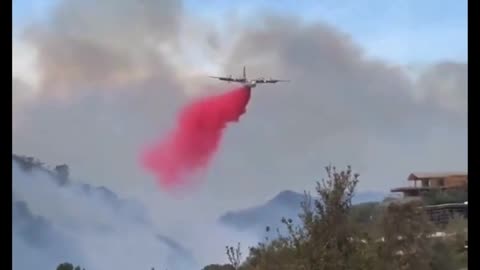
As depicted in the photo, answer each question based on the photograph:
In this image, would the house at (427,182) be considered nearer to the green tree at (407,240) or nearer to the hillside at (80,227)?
the green tree at (407,240)

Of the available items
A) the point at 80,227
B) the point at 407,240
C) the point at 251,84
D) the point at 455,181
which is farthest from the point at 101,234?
the point at 455,181

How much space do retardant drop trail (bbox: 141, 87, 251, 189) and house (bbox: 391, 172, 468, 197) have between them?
41 centimetres

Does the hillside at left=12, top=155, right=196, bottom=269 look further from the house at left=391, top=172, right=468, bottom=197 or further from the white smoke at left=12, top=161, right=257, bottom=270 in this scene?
the house at left=391, top=172, right=468, bottom=197

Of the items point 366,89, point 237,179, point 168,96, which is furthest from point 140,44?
point 366,89

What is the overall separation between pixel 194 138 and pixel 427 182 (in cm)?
54

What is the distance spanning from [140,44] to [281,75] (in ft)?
1.06

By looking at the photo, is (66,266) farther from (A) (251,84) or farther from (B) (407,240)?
(B) (407,240)

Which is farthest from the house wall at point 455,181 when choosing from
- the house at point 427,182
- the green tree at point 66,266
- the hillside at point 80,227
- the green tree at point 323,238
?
the green tree at point 66,266

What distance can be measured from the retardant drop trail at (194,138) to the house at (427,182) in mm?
413

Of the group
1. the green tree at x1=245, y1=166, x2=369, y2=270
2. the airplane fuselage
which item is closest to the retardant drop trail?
the airplane fuselage

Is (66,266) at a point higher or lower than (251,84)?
lower

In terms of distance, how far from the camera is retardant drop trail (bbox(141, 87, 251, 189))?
57.6 inches

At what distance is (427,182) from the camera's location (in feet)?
4.86

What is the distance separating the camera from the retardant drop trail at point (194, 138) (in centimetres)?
146
